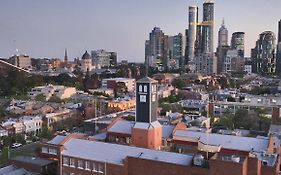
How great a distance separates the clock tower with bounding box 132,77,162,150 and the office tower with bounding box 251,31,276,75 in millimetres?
122964

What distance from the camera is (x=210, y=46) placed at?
16575 cm

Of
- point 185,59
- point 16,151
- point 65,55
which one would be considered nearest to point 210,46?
point 185,59

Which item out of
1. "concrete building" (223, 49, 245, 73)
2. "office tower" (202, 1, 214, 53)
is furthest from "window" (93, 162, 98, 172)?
"office tower" (202, 1, 214, 53)

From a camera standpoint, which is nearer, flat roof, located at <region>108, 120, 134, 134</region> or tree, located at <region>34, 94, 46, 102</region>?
flat roof, located at <region>108, 120, 134, 134</region>

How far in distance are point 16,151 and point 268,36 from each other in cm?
13074

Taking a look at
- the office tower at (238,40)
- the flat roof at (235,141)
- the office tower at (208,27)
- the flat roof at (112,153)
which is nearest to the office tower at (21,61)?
the office tower at (208,27)

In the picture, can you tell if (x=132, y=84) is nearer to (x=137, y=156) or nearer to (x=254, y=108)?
(x=254, y=108)

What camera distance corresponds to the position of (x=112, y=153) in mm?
19000

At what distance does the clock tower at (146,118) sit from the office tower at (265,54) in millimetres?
122964

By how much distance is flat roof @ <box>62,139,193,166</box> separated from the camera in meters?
17.6

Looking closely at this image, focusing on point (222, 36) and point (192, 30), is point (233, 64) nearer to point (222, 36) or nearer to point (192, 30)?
point (192, 30)

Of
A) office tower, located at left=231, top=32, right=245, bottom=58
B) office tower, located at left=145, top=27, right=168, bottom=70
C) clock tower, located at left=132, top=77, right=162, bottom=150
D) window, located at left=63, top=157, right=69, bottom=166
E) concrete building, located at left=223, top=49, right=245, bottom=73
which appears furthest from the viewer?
office tower, located at left=231, top=32, right=245, bottom=58

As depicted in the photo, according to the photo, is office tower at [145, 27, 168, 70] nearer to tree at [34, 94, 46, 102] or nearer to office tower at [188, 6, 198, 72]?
office tower at [188, 6, 198, 72]

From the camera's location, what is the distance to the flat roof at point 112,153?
17.6 m
